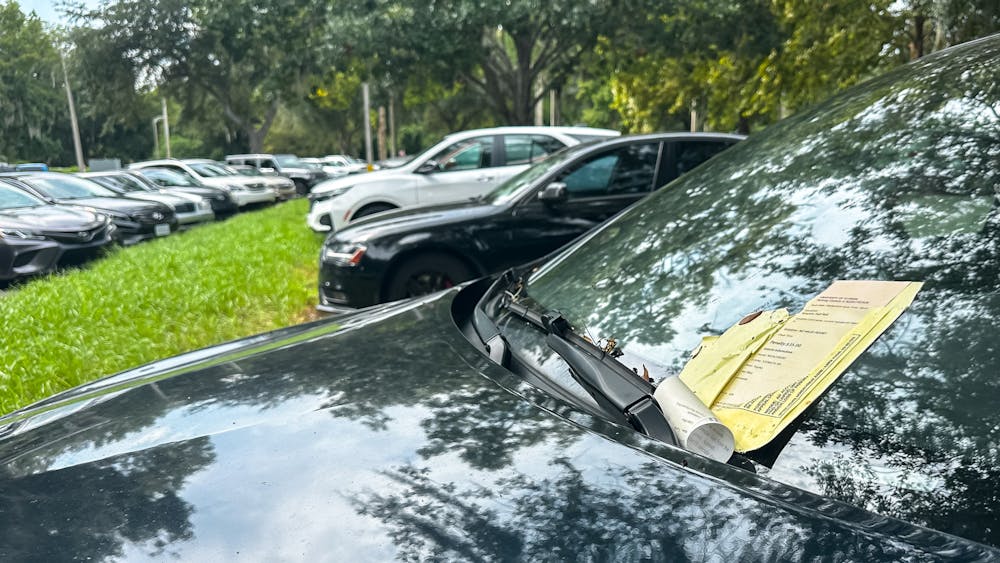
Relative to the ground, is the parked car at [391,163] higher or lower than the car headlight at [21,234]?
higher

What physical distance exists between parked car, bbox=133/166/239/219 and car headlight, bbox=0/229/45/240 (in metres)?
8.57

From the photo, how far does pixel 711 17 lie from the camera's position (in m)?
16.0

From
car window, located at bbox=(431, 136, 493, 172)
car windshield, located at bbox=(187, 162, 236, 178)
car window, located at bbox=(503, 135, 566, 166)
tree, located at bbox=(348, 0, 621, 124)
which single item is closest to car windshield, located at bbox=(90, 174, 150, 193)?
Answer: car windshield, located at bbox=(187, 162, 236, 178)

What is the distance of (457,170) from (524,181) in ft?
11.8

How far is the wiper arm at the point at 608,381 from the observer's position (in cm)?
138

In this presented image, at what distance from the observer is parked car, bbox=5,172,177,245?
475 inches

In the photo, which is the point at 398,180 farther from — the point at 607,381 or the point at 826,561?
the point at 826,561

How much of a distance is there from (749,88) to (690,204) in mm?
16620

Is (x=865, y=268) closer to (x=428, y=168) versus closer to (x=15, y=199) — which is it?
(x=428, y=168)

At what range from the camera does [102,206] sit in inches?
497

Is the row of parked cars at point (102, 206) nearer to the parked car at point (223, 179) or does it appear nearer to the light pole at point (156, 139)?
the parked car at point (223, 179)

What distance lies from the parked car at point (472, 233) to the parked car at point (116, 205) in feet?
24.1

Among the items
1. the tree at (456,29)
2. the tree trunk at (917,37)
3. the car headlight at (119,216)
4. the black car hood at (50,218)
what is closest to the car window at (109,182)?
Answer: the car headlight at (119,216)

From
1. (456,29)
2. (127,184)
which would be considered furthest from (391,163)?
(127,184)
